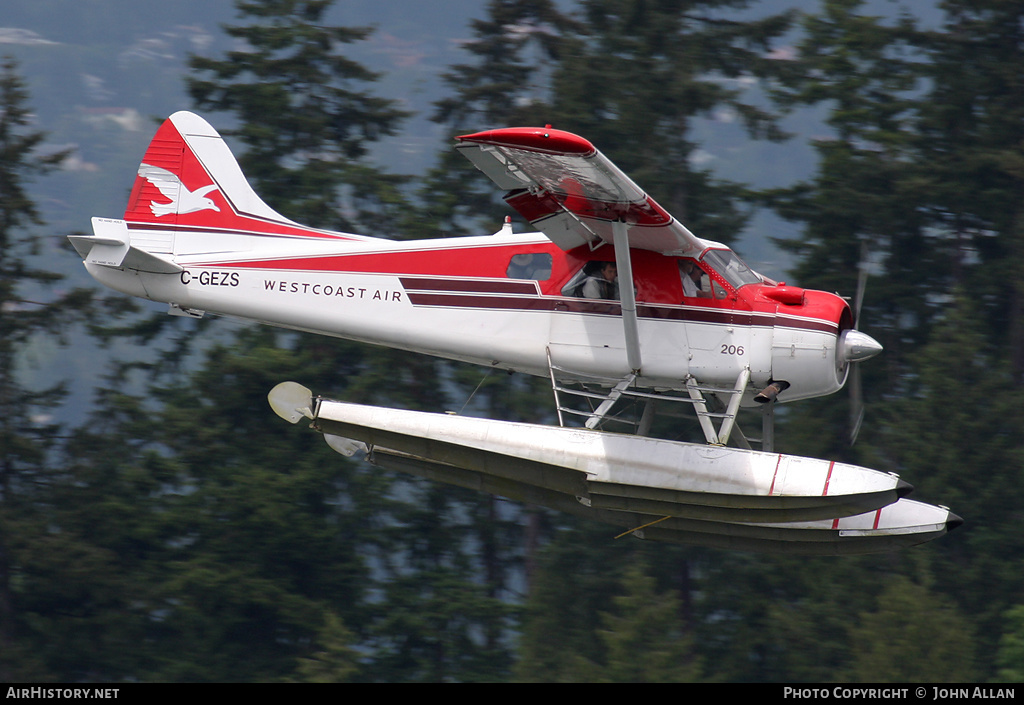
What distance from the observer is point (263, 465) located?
→ 2580 cm

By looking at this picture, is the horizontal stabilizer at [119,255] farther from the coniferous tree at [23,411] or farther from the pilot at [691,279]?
the coniferous tree at [23,411]

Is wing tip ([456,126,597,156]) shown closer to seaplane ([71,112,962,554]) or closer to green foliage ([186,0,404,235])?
seaplane ([71,112,962,554])

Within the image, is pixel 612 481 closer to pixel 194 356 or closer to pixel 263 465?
pixel 263 465

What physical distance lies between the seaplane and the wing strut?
0.05 feet

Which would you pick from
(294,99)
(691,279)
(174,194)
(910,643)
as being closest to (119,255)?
(174,194)

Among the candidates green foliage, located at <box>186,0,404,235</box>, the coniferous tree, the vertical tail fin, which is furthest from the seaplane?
green foliage, located at <box>186,0,404,235</box>

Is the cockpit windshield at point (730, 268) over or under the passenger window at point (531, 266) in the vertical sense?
over

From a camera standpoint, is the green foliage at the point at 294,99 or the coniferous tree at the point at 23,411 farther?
the green foliage at the point at 294,99

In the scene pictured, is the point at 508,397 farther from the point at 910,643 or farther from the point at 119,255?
the point at 119,255

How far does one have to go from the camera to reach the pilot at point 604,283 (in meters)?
10.5

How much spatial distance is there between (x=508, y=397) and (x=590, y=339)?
1534cm

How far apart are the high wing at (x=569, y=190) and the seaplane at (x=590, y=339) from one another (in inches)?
1.0

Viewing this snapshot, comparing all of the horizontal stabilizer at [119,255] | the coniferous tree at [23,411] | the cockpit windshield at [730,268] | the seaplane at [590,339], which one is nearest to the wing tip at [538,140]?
the seaplane at [590,339]

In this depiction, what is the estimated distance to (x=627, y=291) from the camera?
33.0ft
